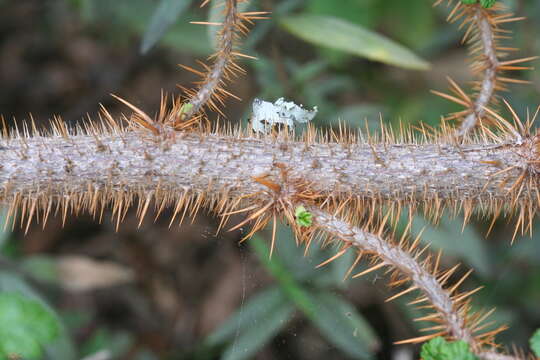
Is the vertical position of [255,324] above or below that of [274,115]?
below

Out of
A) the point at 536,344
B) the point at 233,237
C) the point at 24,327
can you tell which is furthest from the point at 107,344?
the point at 536,344

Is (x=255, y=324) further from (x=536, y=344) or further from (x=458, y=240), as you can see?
(x=536, y=344)

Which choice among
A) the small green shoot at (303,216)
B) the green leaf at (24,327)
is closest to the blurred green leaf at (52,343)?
the green leaf at (24,327)

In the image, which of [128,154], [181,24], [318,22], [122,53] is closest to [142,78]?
[122,53]

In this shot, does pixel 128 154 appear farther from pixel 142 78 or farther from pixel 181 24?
pixel 142 78

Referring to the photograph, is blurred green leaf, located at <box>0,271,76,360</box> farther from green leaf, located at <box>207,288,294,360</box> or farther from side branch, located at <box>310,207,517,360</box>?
side branch, located at <box>310,207,517,360</box>

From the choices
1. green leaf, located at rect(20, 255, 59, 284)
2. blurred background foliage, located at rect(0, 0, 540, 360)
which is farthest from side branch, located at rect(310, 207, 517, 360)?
green leaf, located at rect(20, 255, 59, 284)
